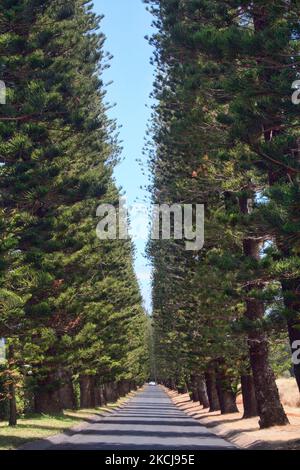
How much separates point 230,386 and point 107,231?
9.75 m

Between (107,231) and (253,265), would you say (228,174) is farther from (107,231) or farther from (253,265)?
(107,231)

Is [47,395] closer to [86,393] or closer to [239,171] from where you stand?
[86,393]

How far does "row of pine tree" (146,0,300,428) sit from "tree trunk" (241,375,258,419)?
0.04m

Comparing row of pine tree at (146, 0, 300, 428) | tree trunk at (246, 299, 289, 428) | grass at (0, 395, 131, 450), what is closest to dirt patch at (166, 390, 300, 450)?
tree trunk at (246, 299, 289, 428)

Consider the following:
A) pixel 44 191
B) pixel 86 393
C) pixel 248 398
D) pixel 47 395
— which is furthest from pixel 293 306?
pixel 86 393

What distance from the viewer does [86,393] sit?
38406 mm

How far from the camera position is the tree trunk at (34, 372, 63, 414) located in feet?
89.0

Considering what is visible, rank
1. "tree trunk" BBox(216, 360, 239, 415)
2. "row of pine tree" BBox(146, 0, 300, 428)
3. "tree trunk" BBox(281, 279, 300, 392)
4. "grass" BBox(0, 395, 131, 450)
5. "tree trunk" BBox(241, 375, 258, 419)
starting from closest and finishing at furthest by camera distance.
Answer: "row of pine tree" BBox(146, 0, 300, 428) → "tree trunk" BBox(281, 279, 300, 392) → "grass" BBox(0, 395, 131, 450) → "tree trunk" BBox(241, 375, 258, 419) → "tree trunk" BBox(216, 360, 239, 415)

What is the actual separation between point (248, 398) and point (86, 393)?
45.4 feet

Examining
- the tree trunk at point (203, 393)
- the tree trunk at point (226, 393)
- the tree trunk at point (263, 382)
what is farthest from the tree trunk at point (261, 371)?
the tree trunk at point (203, 393)

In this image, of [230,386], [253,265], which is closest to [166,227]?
[230,386]

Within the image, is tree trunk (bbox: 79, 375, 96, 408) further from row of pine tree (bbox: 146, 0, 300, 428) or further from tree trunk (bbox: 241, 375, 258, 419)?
tree trunk (bbox: 241, 375, 258, 419)

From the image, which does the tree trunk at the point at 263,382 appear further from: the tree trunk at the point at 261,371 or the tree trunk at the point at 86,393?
the tree trunk at the point at 86,393

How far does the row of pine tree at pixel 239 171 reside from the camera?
1349 centimetres
